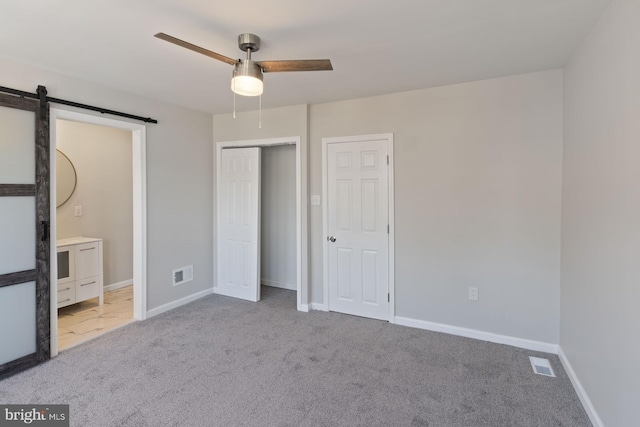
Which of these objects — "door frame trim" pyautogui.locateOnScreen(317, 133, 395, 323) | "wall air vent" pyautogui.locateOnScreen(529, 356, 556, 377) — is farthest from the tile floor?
"wall air vent" pyautogui.locateOnScreen(529, 356, 556, 377)

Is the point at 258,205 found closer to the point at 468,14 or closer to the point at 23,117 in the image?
the point at 23,117

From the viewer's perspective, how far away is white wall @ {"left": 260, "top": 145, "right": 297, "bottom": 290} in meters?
4.91

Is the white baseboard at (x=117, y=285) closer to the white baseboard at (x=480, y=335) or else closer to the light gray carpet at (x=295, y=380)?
the light gray carpet at (x=295, y=380)

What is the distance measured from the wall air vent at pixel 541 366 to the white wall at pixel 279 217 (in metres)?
3.13

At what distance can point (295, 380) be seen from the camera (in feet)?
8.12

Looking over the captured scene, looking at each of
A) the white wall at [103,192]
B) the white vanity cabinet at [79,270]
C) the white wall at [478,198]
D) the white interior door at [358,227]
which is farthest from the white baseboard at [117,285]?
the white wall at [478,198]

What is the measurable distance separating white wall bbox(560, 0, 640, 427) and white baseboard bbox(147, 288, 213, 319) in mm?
4063

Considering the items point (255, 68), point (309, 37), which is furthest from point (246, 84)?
point (309, 37)

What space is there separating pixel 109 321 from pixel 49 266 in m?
1.13

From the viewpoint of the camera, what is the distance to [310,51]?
7.99 ft

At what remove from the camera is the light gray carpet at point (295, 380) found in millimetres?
2084

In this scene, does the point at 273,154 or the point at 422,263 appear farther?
the point at 273,154

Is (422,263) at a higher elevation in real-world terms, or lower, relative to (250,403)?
higher

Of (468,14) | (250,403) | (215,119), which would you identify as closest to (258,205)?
(215,119)
